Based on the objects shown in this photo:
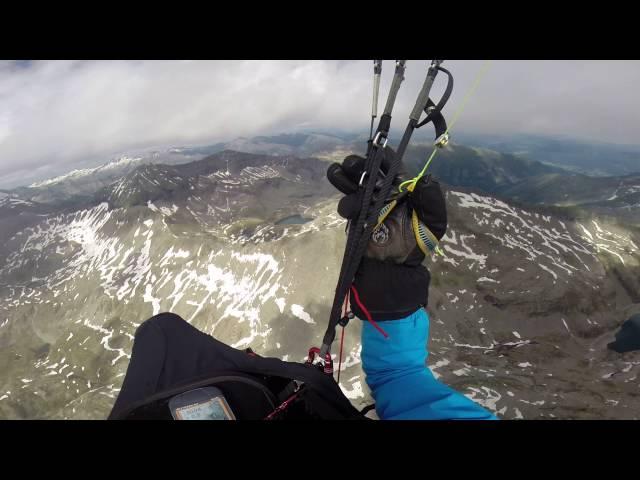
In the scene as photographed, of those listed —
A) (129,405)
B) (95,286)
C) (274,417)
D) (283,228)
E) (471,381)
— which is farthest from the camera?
(95,286)

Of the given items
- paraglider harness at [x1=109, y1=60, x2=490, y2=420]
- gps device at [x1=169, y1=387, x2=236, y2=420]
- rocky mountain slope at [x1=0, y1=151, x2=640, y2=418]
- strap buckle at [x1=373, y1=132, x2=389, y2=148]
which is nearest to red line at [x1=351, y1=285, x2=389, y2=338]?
paraglider harness at [x1=109, y1=60, x2=490, y2=420]

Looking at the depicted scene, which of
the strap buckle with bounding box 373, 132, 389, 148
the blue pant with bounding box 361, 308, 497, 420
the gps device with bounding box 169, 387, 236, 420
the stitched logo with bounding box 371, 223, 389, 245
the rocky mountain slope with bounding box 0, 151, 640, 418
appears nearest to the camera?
the gps device with bounding box 169, 387, 236, 420

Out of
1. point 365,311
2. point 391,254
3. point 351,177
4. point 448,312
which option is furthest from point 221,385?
point 448,312

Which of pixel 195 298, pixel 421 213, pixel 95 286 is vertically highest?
pixel 421 213

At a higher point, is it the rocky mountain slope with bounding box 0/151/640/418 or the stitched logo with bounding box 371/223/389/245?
the stitched logo with bounding box 371/223/389/245

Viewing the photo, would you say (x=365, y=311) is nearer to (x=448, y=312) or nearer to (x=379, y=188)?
(x=379, y=188)

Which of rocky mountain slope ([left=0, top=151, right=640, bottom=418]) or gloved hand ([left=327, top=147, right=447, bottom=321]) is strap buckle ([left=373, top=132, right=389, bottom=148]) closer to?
gloved hand ([left=327, top=147, right=447, bottom=321])

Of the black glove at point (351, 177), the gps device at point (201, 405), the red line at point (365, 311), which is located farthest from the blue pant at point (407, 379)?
the gps device at point (201, 405)

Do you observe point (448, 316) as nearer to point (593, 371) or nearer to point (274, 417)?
point (593, 371)

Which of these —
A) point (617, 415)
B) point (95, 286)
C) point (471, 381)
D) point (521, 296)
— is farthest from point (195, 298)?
point (617, 415)
